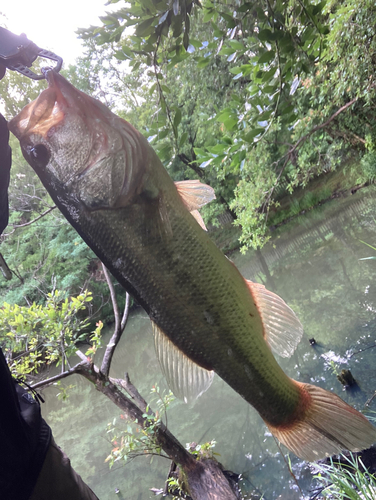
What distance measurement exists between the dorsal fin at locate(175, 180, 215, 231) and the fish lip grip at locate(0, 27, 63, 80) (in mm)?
626

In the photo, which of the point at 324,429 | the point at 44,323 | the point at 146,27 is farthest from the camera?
the point at 44,323

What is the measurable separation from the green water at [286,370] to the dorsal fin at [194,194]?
12.3ft

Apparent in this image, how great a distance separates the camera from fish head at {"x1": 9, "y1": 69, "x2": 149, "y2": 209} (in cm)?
123

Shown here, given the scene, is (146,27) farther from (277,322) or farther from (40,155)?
(277,322)

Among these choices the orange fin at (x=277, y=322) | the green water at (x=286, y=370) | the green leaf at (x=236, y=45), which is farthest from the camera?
the green water at (x=286, y=370)

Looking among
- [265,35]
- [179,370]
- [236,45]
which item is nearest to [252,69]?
[236,45]

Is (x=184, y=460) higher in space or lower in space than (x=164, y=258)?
lower

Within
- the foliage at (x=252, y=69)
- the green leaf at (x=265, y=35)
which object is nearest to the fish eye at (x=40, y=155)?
the foliage at (x=252, y=69)

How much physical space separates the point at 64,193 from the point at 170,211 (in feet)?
1.37

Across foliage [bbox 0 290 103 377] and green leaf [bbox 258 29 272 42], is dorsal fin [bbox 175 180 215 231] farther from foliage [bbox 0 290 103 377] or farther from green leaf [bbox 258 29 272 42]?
foliage [bbox 0 290 103 377]

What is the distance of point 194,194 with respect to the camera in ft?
4.35

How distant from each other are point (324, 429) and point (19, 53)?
1.76 metres

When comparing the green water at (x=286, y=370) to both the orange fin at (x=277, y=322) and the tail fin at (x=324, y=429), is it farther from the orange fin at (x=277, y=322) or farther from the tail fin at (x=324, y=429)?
the orange fin at (x=277, y=322)

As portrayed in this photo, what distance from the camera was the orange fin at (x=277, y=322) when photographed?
1.31 meters
